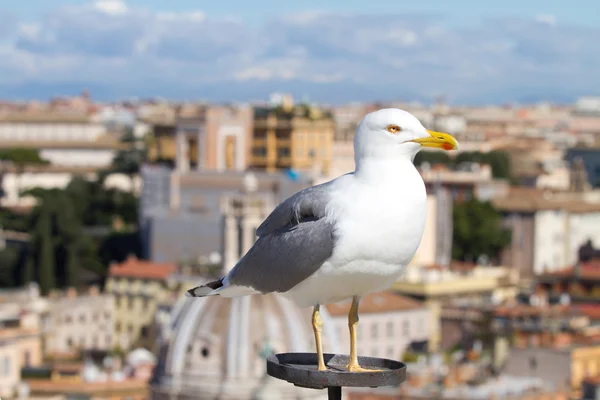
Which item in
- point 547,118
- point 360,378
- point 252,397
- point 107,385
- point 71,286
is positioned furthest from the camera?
point 547,118

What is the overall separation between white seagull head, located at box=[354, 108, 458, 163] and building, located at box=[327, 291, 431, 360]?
128 feet

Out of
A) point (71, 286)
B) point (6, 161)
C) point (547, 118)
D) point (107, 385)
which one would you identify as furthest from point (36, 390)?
point (547, 118)

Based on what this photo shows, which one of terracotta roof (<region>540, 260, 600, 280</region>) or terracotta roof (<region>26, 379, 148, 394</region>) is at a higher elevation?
terracotta roof (<region>540, 260, 600, 280</region>)

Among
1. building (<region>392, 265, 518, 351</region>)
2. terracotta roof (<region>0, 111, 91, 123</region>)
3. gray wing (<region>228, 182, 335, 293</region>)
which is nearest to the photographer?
gray wing (<region>228, 182, 335, 293</region>)

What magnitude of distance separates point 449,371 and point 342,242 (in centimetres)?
3209

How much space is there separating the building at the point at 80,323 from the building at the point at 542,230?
1668cm

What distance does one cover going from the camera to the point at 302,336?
1166 inches

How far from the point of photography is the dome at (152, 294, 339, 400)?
29844mm

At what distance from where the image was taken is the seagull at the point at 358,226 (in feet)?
18.3

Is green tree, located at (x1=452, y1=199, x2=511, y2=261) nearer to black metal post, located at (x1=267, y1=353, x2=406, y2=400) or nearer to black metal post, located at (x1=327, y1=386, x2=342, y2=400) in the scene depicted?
black metal post, located at (x1=267, y1=353, x2=406, y2=400)

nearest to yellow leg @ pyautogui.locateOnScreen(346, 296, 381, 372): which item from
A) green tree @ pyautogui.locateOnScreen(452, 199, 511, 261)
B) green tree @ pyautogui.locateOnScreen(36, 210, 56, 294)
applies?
green tree @ pyautogui.locateOnScreen(36, 210, 56, 294)

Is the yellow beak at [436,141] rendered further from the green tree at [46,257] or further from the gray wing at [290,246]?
the green tree at [46,257]

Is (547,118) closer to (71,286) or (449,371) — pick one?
(71,286)

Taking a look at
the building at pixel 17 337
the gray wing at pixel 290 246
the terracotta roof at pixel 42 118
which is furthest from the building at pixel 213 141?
the gray wing at pixel 290 246
